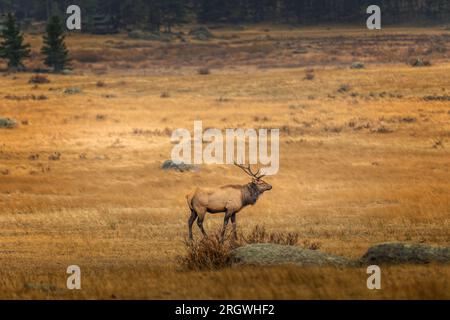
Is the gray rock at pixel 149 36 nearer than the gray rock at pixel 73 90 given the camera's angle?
No

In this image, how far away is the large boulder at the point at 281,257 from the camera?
1405cm

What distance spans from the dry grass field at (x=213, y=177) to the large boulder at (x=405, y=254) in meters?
0.66

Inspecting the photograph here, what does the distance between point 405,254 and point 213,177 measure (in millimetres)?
16470

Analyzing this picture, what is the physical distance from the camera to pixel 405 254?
1451 centimetres

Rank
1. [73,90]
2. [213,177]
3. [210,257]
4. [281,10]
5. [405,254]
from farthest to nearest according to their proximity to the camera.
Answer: [281,10], [73,90], [213,177], [405,254], [210,257]

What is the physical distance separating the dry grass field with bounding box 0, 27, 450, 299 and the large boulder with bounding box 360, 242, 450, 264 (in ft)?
2.18

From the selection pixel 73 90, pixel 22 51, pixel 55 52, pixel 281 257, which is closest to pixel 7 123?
pixel 73 90

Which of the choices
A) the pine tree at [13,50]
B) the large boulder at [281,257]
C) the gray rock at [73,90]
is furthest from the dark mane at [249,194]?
the pine tree at [13,50]

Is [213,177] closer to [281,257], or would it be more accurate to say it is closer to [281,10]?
[281,257]

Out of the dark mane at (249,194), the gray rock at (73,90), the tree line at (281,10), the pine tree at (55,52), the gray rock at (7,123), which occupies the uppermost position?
the tree line at (281,10)

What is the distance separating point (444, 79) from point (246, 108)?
14.7 metres

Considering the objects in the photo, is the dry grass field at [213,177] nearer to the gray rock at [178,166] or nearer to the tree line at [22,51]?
the gray rock at [178,166]

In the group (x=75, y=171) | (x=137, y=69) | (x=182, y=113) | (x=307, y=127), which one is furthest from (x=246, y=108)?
(x=137, y=69)

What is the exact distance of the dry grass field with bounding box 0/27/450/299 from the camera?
1292 cm
